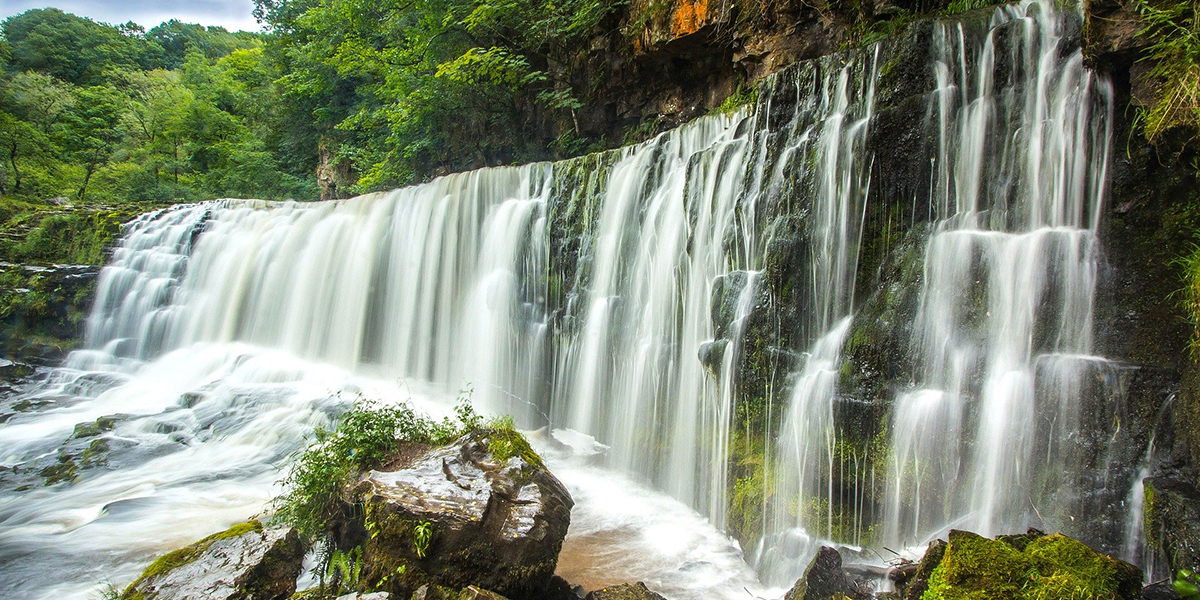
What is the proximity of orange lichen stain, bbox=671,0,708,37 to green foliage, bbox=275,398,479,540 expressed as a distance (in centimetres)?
749

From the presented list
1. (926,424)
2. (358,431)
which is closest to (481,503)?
(358,431)

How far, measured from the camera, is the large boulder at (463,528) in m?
4.20

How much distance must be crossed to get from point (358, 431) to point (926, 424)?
15.0 ft

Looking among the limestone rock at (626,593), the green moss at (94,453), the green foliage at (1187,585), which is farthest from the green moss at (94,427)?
the green foliage at (1187,585)

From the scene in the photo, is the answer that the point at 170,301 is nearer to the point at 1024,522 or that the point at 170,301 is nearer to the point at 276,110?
the point at 276,110

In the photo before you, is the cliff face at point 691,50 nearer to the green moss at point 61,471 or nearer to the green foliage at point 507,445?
the green foliage at point 507,445

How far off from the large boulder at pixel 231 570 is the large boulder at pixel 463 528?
586 mm

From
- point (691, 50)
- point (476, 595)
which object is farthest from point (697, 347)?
point (691, 50)

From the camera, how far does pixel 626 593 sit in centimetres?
423

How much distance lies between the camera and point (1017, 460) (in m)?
4.29

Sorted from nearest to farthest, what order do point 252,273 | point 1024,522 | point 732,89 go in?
point 1024,522 → point 732,89 → point 252,273

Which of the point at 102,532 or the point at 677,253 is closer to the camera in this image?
the point at 102,532

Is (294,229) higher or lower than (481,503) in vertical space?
higher

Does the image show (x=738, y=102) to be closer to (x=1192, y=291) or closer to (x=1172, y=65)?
(x=1172, y=65)
